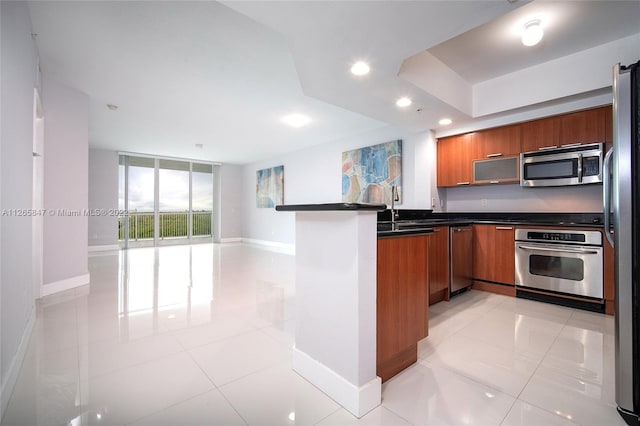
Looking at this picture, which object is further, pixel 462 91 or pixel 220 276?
pixel 220 276

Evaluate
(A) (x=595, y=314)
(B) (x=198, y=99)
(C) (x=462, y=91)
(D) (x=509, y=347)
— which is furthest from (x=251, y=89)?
(A) (x=595, y=314)

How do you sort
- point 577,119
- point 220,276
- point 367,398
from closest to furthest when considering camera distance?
point 367,398 → point 577,119 → point 220,276

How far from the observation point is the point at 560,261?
3.13 metres

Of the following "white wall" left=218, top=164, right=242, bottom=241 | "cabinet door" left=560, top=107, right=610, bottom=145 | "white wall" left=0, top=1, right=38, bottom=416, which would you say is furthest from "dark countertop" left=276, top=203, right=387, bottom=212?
"white wall" left=218, top=164, right=242, bottom=241

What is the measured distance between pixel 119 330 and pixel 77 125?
3.20m

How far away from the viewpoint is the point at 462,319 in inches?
108

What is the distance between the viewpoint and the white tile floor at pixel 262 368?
1.40 metres

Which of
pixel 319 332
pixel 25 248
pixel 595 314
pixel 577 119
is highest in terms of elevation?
pixel 577 119

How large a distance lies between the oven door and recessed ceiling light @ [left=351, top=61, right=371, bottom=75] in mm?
2758

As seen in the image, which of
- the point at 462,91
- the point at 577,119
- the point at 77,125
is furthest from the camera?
the point at 77,125

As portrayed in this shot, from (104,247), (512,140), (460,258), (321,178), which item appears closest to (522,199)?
(512,140)

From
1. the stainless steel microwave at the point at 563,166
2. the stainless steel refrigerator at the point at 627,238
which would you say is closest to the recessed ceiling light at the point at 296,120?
the stainless steel microwave at the point at 563,166

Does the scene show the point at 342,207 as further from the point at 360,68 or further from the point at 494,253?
the point at 494,253

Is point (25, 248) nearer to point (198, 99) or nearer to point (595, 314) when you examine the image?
point (198, 99)
